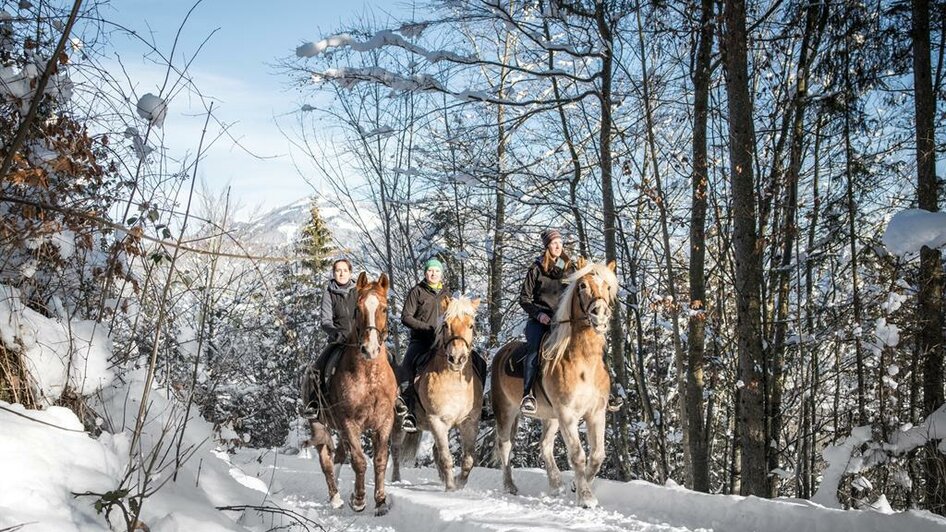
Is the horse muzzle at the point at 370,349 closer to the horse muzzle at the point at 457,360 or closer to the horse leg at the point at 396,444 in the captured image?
the horse muzzle at the point at 457,360

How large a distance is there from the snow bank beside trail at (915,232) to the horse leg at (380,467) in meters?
5.62

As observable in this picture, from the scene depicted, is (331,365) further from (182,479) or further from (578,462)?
(182,479)

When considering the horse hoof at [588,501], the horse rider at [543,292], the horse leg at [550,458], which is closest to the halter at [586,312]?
the horse rider at [543,292]

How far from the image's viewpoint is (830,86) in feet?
39.2

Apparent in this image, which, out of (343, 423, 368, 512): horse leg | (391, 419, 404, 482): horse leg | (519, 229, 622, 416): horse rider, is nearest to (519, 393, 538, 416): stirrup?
(519, 229, 622, 416): horse rider

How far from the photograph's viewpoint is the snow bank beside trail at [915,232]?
19.9 ft

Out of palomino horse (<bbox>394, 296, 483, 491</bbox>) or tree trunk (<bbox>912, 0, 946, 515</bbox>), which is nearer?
palomino horse (<bbox>394, 296, 483, 491</bbox>)

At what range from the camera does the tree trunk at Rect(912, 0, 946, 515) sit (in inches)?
347

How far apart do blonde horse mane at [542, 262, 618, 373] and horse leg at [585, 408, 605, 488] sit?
2.48 feet

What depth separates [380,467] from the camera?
8219mm

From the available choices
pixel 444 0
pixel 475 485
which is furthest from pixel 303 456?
pixel 444 0

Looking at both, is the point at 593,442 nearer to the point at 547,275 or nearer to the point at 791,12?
the point at 547,275

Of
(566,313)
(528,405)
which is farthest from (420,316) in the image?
(566,313)

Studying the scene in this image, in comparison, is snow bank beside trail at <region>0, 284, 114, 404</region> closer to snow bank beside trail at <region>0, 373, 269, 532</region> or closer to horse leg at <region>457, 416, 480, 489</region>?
snow bank beside trail at <region>0, 373, 269, 532</region>
